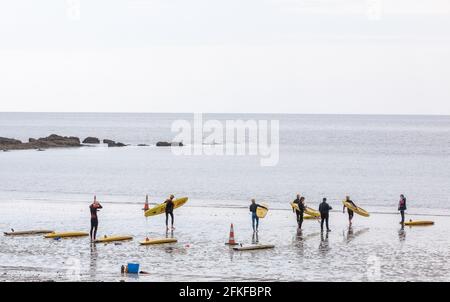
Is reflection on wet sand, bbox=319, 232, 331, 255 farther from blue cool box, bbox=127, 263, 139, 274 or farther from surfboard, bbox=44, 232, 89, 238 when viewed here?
surfboard, bbox=44, 232, 89, 238

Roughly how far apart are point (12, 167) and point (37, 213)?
48.7 meters

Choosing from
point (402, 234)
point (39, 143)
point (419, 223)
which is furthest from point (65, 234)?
point (39, 143)

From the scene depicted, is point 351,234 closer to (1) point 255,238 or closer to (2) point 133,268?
(1) point 255,238

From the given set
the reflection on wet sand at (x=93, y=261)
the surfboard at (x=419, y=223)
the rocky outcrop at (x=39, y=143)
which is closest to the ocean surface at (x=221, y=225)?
the reflection on wet sand at (x=93, y=261)

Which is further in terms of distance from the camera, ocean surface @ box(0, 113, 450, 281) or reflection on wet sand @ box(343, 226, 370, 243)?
reflection on wet sand @ box(343, 226, 370, 243)

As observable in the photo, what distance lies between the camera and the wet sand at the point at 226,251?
79.4ft

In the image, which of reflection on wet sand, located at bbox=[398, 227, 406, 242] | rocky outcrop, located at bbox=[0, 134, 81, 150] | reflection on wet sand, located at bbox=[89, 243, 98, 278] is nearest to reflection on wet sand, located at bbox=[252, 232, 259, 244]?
reflection on wet sand, located at bbox=[398, 227, 406, 242]

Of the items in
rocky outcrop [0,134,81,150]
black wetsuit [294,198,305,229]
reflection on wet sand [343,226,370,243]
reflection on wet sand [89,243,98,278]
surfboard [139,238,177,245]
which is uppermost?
rocky outcrop [0,134,81,150]

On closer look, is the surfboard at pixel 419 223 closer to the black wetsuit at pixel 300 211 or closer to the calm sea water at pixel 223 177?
the black wetsuit at pixel 300 211

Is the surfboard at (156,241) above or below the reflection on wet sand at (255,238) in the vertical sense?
above

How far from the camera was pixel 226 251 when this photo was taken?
94.3 feet

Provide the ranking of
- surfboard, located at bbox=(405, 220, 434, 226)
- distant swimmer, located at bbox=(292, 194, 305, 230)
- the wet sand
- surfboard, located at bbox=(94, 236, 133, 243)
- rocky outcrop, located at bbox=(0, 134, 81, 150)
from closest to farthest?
the wet sand
surfboard, located at bbox=(94, 236, 133, 243)
distant swimmer, located at bbox=(292, 194, 305, 230)
surfboard, located at bbox=(405, 220, 434, 226)
rocky outcrop, located at bbox=(0, 134, 81, 150)

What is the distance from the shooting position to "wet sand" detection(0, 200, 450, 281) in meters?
24.2
